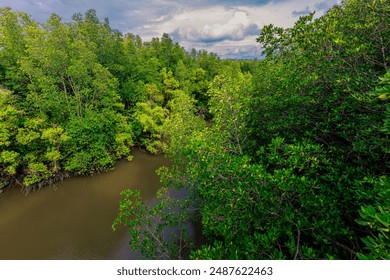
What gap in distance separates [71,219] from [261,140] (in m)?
12.9

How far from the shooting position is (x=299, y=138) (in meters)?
6.03

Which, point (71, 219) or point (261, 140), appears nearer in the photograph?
point (261, 140)

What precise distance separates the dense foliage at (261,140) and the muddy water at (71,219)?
4.67 ft

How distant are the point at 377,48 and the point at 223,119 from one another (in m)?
5.12

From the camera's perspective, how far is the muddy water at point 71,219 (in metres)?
10.3

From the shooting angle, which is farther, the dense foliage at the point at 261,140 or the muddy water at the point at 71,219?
the muddy water at the point at 71,219

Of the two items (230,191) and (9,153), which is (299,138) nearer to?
(230,191)

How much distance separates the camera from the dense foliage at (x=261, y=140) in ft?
13.0

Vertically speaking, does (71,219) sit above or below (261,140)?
below

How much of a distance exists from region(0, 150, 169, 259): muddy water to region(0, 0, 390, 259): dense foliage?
1.42 meters

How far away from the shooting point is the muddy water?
1033 cm

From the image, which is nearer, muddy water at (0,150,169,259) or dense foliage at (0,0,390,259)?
dense foliage at (0,0,390,259)

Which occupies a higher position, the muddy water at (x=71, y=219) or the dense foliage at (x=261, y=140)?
the dense foliage at (x=261, y=140)

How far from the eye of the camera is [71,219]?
12.4 metres
